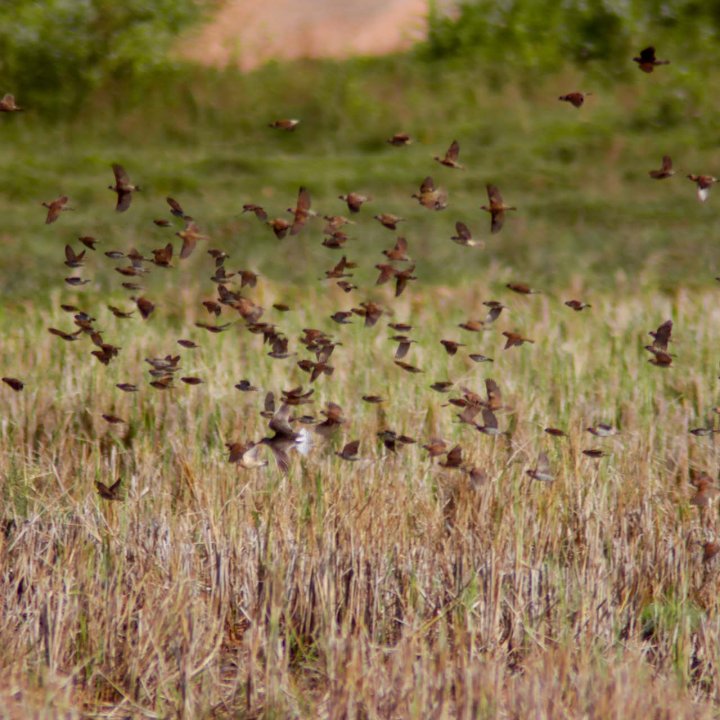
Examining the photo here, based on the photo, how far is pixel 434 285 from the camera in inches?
357

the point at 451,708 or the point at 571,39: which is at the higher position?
the point at 571,39

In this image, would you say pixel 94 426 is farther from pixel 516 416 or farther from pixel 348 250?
pixel 348 250

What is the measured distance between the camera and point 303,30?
712 inches

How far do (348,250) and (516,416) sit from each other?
563 centimetres

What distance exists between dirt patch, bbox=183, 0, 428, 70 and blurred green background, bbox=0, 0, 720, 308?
Answer: 32cm

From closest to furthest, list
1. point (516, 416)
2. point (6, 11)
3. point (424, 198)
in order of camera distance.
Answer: point (424, 198) < point (516, 416) < point (6, 11)

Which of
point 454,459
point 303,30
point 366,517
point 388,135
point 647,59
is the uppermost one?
point 303,30

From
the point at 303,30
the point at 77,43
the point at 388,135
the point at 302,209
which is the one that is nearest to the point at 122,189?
the point at 302,209

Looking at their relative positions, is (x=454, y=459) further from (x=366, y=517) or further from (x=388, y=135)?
(x=388, y=135)

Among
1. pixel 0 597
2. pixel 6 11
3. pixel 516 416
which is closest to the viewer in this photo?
pixel 0 597

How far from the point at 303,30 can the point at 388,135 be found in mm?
3407

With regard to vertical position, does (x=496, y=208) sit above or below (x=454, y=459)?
above

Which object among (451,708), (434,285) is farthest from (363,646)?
→ (434,285)

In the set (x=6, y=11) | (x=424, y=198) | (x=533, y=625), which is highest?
(x=6, y=11)
